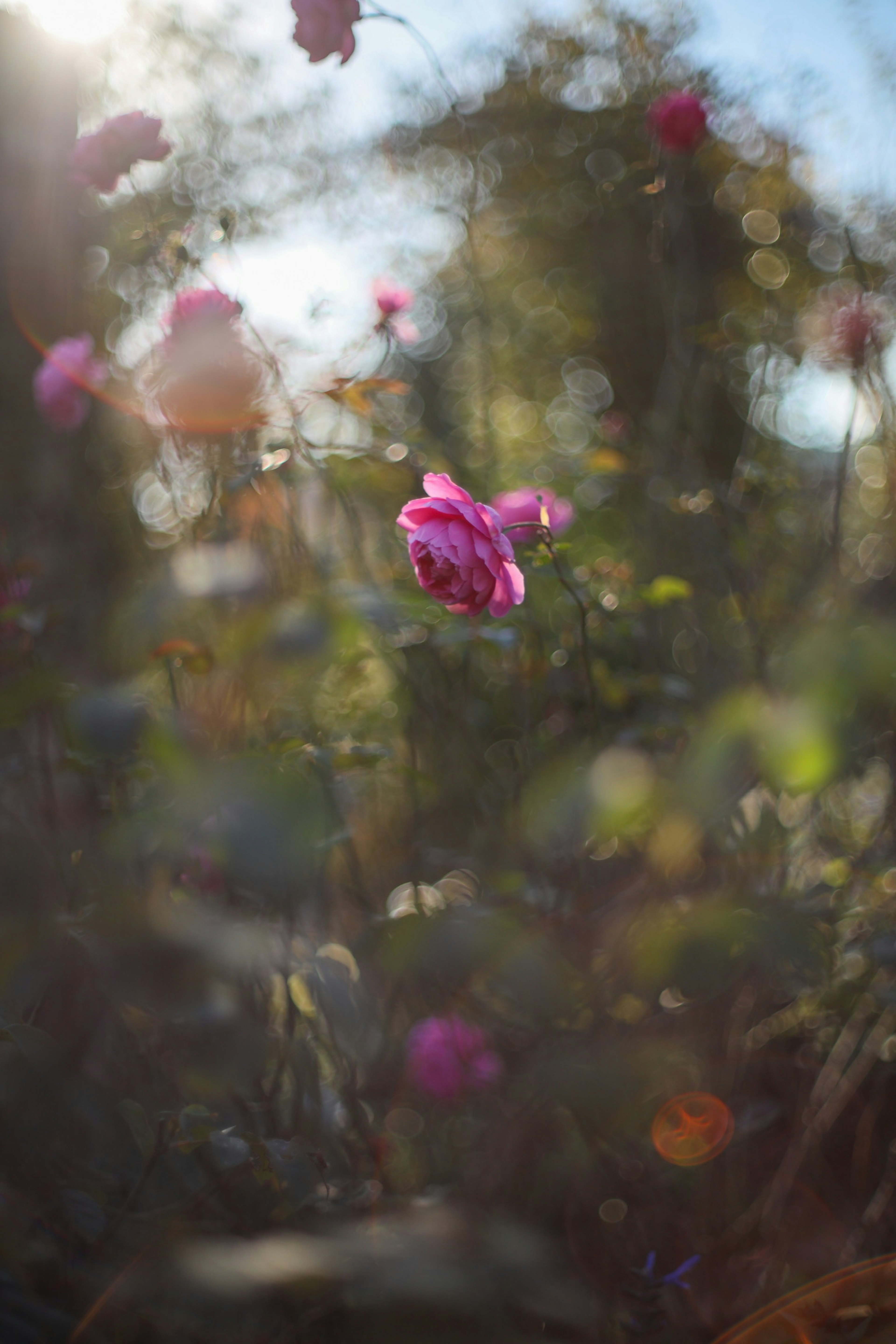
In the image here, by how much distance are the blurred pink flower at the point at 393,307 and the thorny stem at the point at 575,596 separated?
0.45 meters

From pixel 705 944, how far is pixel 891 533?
907mm

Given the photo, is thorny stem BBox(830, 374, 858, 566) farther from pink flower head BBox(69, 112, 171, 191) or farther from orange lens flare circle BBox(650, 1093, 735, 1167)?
pink flower head BBox(69, 112, 171, 191)

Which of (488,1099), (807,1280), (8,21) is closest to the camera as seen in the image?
(807,1280)

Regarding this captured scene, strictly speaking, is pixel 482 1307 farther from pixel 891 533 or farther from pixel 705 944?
pixel 891 533

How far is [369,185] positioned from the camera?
2066 millimetres

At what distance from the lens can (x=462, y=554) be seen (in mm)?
800

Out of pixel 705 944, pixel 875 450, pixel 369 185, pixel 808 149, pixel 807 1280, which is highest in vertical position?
pixel 369 185

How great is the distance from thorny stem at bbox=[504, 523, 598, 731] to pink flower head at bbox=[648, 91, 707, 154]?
68cm

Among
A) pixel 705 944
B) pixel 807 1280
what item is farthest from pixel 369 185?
pixel 807 1280

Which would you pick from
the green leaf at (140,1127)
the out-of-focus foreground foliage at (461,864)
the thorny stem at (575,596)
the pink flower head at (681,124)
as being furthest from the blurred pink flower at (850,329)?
the green leaf at (140,1127)

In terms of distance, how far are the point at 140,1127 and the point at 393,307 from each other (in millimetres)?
1201

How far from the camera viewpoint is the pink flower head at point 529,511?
109 cm

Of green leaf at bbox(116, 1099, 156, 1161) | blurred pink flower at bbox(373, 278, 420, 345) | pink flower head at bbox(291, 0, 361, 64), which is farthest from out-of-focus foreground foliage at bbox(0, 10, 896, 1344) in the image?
pink flower head at bbox(291, 0, 361, 64)

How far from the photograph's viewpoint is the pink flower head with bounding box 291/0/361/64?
1.06m
